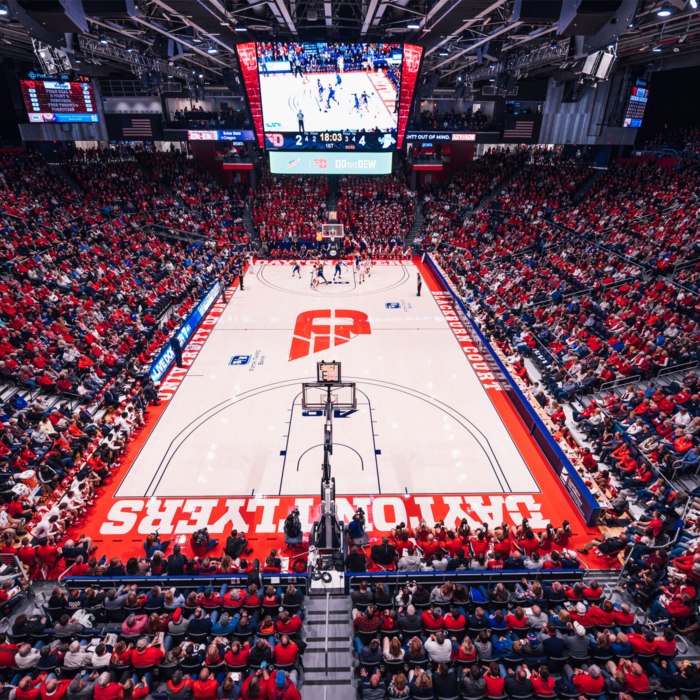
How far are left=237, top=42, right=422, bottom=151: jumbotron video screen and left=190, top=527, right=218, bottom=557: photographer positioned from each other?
2186 cm

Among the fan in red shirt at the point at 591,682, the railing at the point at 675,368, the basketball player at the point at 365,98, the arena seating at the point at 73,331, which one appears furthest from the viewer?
the basketball player at the point at 365,98

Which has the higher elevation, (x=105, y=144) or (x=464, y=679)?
(x=105, y=144)

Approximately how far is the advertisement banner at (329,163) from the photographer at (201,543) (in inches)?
931

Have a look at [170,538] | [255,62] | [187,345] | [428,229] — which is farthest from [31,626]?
[428,229]

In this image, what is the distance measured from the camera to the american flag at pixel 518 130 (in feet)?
113

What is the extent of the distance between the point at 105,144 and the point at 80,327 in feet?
112

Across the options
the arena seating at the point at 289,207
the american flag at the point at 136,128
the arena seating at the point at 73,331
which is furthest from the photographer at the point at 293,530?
the american flag at the point at 136,128

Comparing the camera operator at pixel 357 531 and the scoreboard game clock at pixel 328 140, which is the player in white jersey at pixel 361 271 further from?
the camera operator at pixel 357 531

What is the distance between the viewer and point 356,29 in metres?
23.3

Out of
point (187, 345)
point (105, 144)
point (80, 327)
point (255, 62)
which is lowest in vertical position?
point (187, 345)

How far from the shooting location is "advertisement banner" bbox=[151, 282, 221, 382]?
18.0 m

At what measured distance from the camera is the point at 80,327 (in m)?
18.2

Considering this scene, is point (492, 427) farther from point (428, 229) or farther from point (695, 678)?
point (428, 229)

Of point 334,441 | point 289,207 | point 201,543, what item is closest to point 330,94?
point 289,207
